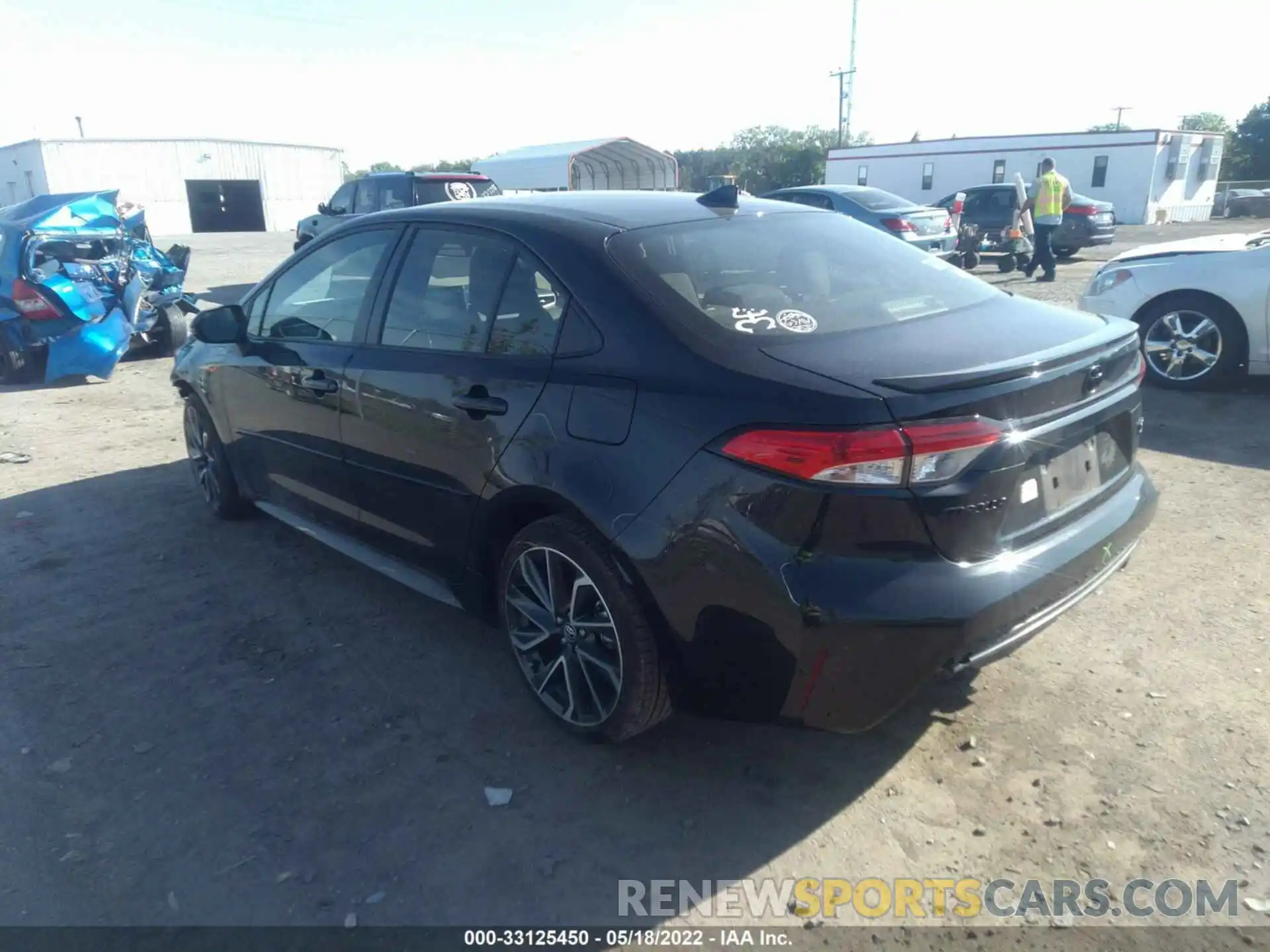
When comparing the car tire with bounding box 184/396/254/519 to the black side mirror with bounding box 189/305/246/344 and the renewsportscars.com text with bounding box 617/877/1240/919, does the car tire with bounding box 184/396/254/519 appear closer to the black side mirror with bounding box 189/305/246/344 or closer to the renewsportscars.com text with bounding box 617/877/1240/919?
the black side mirror with bounding box 189/305/246/344

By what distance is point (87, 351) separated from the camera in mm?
9344

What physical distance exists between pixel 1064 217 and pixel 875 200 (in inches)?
215

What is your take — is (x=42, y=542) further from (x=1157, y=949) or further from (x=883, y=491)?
(x=1157, y=949)

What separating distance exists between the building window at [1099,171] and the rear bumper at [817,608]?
39.3 metres

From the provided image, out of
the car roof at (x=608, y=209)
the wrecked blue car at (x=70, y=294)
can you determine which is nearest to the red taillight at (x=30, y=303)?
the wrecked blue car at (x=70, y=294)

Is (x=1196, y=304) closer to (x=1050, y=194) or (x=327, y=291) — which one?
(x=327, y=291)

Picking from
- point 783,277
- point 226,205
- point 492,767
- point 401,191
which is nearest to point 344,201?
point 401,191

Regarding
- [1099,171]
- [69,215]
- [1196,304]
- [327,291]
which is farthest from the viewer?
[1099,171]

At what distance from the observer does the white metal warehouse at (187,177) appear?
40.5 metres

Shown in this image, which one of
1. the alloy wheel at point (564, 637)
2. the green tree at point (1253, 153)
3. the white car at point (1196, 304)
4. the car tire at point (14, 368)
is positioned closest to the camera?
the alloy wheel at point (564, 637)

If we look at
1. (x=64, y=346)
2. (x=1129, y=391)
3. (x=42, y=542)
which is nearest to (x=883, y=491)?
(x=1129, y=391)

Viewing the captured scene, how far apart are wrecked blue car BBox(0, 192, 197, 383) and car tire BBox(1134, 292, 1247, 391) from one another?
878 centimetres

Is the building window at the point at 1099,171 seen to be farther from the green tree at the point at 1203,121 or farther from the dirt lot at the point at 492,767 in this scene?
the green tree at the point at 1203,121

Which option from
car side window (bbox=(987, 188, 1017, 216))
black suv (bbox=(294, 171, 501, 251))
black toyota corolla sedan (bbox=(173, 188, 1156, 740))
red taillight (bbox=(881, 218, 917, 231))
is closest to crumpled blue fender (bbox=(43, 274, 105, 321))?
black suv (bbox=(294, 171, 501, 251))
